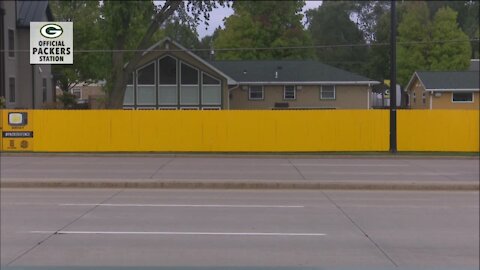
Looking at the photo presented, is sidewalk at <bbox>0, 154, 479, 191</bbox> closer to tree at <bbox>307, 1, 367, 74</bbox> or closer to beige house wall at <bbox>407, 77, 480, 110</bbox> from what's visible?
tree at <bbox>307, 1, 367, 74</bbox>

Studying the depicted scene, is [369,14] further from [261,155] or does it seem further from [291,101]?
[291,101]

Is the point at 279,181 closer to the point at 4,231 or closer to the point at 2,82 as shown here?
the point at 4,231

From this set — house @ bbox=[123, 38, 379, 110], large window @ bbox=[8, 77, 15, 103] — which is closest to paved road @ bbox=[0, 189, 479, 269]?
house @ bbox=[123, 38, 379, 110]

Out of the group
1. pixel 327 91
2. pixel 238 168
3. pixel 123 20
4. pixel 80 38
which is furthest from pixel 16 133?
pixel 80 38

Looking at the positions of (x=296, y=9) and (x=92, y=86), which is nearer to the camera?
(x=92, y=86)

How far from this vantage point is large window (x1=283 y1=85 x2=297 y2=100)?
38.1 m

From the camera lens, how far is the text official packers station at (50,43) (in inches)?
148

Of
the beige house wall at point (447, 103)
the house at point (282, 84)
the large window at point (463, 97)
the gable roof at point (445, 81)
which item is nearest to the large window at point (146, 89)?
the house at point (282, 84)

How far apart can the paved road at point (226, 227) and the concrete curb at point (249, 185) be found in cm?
70

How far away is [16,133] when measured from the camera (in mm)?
23516

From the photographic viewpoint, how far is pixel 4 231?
820cm

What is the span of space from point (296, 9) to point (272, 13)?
183 cm

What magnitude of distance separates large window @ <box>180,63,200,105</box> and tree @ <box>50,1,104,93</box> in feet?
84.5

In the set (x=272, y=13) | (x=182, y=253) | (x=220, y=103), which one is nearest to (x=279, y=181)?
(x=272, y=13)
